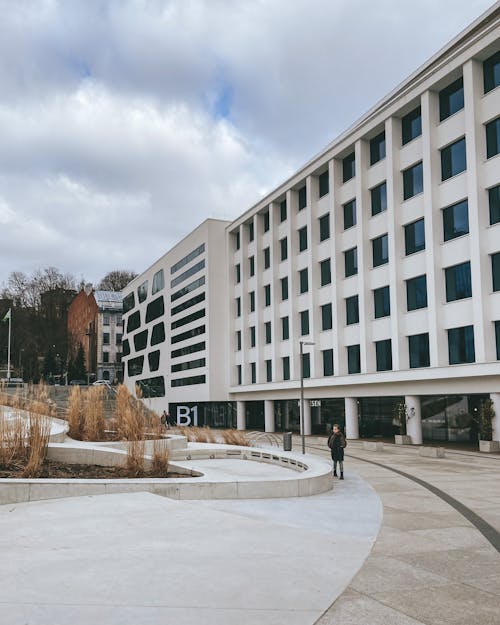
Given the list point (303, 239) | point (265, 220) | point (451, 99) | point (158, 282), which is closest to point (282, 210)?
point (265, 220)

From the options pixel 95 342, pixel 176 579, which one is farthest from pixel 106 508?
pixel 95 342

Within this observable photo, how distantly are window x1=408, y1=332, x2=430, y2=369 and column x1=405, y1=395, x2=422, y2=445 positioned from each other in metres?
1.79

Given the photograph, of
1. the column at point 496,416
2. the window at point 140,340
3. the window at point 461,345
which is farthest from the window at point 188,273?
the column at point 496,416

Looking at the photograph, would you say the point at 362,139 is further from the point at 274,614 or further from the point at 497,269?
the point at 274,614

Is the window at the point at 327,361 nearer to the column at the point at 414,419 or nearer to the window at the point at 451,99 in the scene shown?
the column at the point at 414,419

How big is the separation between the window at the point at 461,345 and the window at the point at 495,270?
242cm

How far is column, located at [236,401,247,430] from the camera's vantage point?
5341cm

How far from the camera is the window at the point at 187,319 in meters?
57.3

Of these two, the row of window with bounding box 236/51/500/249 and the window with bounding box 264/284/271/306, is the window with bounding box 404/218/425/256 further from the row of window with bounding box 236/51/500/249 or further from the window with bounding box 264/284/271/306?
the window with bounding box 264/284/271/306

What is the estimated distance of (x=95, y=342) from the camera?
105 meters

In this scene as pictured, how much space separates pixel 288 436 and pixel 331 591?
63.6 ft

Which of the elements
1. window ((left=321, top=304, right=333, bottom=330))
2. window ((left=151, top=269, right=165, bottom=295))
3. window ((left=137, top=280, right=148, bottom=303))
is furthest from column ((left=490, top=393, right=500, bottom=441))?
window ((left=137, top=280, right=148, bottom=303))

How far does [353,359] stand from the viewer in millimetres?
38562

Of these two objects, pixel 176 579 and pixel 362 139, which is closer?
pixel 176 579
